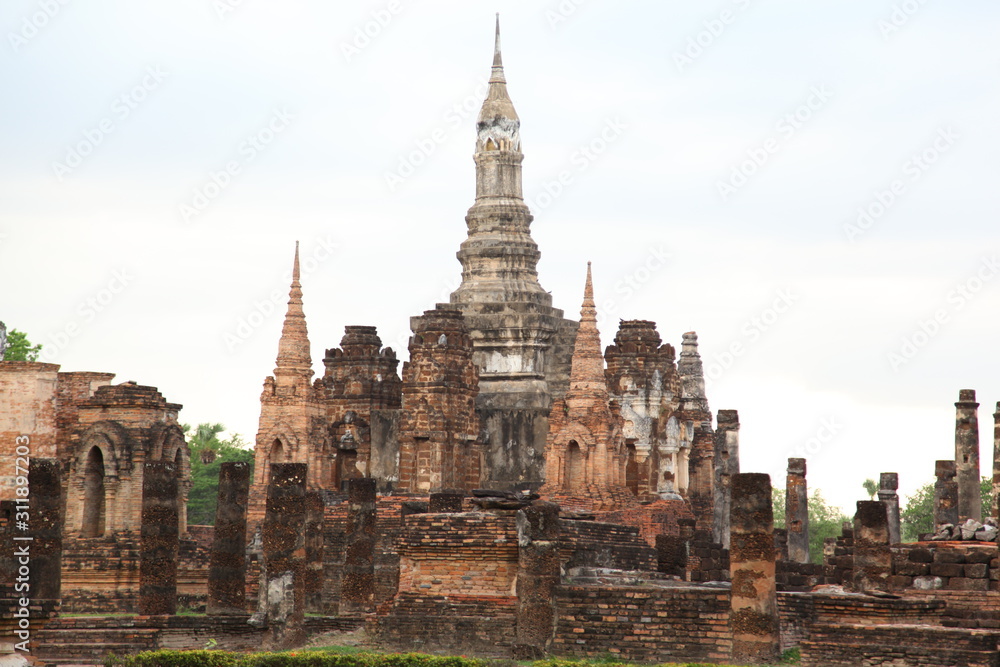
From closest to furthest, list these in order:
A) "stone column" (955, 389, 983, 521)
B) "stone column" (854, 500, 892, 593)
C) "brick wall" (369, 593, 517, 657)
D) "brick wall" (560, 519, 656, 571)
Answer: "brick wall" (369, 593, 517, 657)
"brick wall" (560, 519, 656, 571)
"stone column" (854, 500, 892, 593)
"stone column" (955, 389, 983, 521)

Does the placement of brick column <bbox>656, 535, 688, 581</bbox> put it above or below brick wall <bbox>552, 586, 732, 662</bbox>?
above

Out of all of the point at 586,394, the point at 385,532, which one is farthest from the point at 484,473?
the point at 385,532

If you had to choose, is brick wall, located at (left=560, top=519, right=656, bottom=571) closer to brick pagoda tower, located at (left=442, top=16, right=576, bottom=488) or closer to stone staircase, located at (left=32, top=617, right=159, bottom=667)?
stone staircase, located at (left=32, top=617, right=159, bottom=667)

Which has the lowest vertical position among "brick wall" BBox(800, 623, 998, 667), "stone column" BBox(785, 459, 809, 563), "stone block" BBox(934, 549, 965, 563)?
"brick wall" BBox(800, 623, 998, 667)

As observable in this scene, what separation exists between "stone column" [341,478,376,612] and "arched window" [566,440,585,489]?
8.18 m

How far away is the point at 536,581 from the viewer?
20484 millimetres

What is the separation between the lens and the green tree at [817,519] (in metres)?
51.5

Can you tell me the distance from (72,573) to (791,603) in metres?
12.4

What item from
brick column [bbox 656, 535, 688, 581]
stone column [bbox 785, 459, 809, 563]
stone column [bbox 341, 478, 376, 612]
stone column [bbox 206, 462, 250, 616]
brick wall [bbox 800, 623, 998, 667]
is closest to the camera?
brick wall [bbox 800, 623, 998, 667]

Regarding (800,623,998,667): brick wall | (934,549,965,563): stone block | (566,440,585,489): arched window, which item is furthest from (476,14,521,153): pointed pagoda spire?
(800,623,998,667): brick wall

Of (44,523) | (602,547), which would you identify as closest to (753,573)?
(602,547)

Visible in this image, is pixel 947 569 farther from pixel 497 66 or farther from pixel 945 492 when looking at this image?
pixel 497 66

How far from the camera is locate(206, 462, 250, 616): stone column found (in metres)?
24.2

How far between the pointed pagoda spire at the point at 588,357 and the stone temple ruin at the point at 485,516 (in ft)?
0.21
